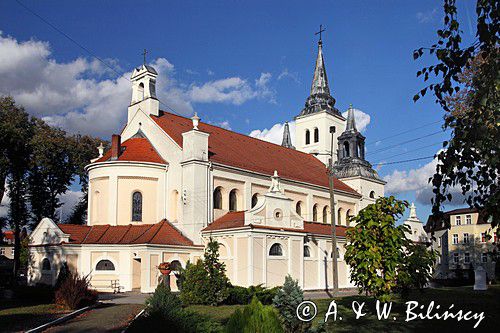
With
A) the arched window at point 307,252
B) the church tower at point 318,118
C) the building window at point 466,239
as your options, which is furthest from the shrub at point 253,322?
the building window at point 466,239

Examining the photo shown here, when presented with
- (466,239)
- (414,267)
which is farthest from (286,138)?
(414,267)

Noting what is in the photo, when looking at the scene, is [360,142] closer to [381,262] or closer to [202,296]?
[202,296]

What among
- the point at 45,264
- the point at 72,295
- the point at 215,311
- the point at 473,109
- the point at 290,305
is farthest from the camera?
the point at 45,264

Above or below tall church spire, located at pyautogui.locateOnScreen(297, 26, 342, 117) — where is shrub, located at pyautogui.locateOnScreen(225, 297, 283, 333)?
below

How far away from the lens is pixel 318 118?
60.7 metres

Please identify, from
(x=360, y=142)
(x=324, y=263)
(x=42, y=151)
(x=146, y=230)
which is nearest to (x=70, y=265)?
(x=146, y=230)

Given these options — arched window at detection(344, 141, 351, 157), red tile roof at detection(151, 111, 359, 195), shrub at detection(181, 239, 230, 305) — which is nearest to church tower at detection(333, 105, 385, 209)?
arched window at detection(344, 141, 351, 157)

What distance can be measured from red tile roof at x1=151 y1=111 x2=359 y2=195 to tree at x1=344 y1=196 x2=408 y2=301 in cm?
2298

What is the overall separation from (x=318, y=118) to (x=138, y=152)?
89.8ft

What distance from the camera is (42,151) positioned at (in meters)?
46.2

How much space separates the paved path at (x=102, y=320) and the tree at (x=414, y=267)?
9599 millimetres

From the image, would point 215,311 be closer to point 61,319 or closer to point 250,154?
point 61,319

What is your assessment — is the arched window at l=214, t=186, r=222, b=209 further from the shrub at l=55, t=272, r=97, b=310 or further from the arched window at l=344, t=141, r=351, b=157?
the arched window at l=344, t=141, r=351, b=157

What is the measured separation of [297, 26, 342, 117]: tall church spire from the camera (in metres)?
61.3
